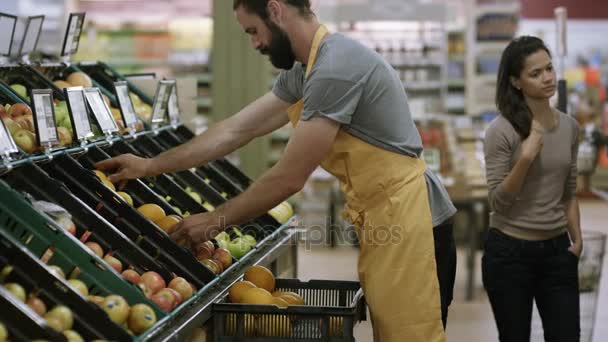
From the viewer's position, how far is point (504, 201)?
3.67 meters

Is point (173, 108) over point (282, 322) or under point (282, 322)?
over

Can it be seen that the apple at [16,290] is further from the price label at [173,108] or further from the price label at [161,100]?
the price label at [173,108]

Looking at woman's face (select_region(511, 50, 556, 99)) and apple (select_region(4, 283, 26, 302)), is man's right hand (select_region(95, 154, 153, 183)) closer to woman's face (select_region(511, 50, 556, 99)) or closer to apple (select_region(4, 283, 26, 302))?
apple (select_region(4, 283, 26, 302))

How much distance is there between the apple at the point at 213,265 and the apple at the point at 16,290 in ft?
2.83

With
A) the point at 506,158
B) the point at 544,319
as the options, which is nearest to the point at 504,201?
the point at 506,158

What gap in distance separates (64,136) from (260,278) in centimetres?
79

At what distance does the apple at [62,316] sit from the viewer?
227cm

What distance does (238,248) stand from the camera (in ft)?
11.5

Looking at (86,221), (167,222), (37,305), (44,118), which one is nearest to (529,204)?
(167,222)

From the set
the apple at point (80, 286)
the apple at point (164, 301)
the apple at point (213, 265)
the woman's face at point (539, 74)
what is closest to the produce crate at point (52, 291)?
the apple at point (80, 286)

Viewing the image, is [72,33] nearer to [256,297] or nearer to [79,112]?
[79,112]

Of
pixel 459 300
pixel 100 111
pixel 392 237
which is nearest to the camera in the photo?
pixel 392 237

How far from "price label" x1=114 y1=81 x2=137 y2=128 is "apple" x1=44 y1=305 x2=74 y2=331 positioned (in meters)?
1.52

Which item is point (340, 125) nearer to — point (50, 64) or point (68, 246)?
point (68, 246)
